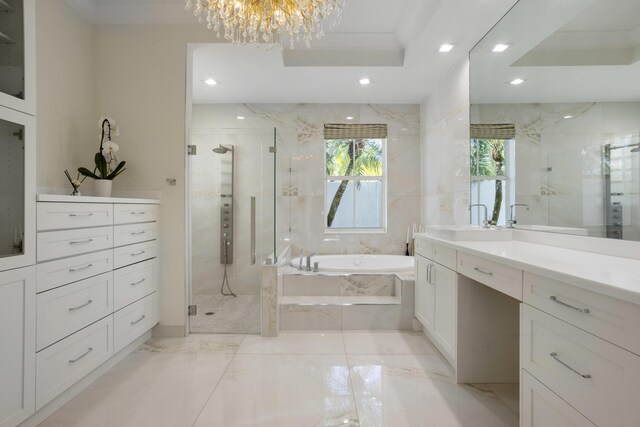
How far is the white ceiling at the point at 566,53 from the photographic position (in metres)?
1.47

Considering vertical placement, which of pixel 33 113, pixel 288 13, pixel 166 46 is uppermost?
pixel 166 46

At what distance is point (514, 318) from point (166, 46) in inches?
126

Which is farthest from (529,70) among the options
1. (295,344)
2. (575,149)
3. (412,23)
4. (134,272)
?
(134,272)

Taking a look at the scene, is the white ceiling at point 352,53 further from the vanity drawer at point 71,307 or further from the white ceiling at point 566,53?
the vanity drawer at point 71,307

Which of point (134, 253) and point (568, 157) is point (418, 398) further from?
point (134, 253)

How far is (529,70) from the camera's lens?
2.12 meters

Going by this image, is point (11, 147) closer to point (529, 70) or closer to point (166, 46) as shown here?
point (166, 46)

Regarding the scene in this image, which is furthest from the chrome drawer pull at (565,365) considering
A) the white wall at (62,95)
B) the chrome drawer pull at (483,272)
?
the white wall at (62,95)

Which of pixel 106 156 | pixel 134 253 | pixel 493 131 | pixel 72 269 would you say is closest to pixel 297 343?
pixel 134 253

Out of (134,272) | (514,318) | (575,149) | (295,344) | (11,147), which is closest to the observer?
(11,147)

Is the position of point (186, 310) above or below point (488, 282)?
below

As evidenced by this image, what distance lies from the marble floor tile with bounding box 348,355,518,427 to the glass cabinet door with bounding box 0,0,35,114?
2.18 metres

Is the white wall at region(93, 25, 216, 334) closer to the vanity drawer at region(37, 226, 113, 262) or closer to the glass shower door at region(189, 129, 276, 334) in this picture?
the glass shower door at region(189, 129, 276, 334)

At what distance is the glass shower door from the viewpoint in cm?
294
